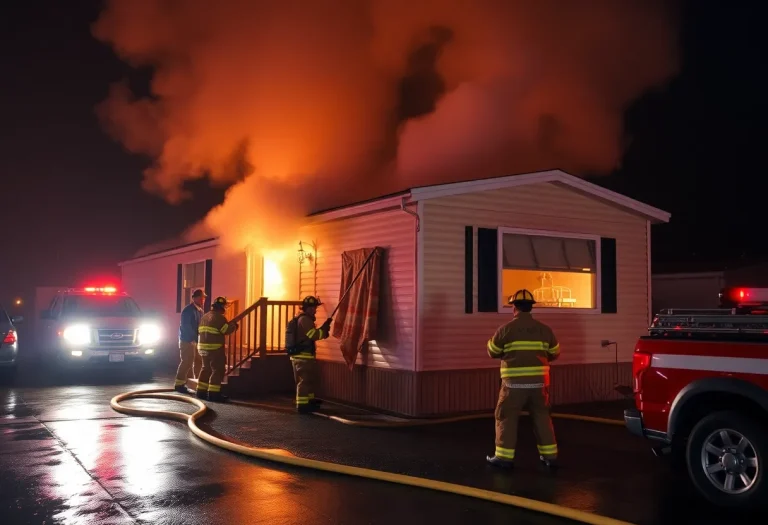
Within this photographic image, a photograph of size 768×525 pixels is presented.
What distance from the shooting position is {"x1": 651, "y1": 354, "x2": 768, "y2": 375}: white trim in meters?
5.40

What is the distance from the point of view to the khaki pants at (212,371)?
11.3 m

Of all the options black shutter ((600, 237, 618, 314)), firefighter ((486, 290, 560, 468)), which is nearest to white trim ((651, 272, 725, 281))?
black shutter ((600, 237, 618, 314))

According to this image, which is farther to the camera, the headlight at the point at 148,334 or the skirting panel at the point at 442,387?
the headlight at the point at 148,334

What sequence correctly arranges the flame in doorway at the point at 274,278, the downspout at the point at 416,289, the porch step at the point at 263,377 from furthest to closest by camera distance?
the flame in doorway at the point at 274,278 → the porch step at the point at 263,377 → the downspout at the point at 416,289

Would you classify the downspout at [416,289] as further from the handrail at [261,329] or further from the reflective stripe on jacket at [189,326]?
the reflective stripe on jacket at [189,326]

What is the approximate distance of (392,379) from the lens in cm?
1029

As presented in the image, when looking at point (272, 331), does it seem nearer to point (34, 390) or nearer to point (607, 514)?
point (34, 390)

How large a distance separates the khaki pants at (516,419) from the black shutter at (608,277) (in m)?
5.09

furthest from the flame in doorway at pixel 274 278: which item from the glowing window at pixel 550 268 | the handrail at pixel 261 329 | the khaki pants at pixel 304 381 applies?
the glowing window at pixel 550 268

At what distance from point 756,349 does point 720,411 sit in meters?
0.59

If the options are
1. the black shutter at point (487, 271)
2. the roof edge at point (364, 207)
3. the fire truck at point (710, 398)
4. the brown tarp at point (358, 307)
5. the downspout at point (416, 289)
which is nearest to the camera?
the fire truck at point (710, 398)

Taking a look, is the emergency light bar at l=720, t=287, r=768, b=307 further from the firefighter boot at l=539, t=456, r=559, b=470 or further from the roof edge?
the roof edge

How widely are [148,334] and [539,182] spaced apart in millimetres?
8536

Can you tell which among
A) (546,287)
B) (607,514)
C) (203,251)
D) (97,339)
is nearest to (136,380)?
(97,339)
